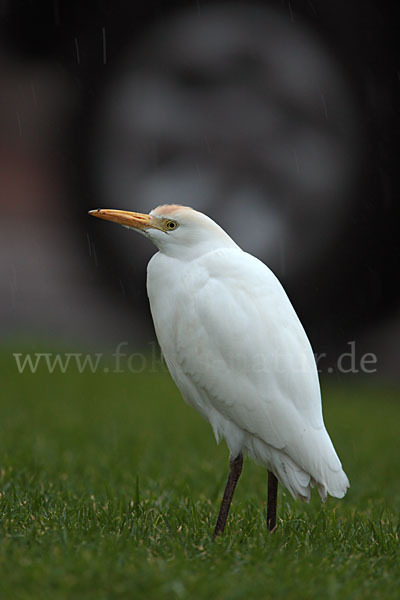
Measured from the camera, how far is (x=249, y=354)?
3684mm

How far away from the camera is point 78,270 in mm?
13023

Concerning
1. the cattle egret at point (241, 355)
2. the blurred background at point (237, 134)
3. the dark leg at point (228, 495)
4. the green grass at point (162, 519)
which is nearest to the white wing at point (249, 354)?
the cattle egret at point (241, 355)

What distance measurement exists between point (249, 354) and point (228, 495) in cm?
74

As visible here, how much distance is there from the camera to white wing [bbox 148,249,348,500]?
3.70m

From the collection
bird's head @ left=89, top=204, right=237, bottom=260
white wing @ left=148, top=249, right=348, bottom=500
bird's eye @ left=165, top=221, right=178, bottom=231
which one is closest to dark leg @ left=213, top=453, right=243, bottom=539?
white wing @ left=148, top=249, right=348, bottom=500

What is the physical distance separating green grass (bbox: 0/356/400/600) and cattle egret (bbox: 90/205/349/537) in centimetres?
36

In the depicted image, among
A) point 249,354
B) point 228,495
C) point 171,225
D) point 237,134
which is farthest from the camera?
point 237,134

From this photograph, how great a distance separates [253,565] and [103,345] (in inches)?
389

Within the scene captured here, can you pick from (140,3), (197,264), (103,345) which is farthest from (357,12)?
(197,264)

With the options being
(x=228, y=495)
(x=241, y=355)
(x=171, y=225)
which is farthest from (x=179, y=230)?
(x=228, y=495)

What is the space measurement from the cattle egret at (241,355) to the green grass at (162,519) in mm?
358

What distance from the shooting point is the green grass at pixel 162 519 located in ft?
9.55

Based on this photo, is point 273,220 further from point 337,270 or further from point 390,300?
point 390,300

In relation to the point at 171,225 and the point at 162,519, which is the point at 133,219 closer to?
the point at 171,225
